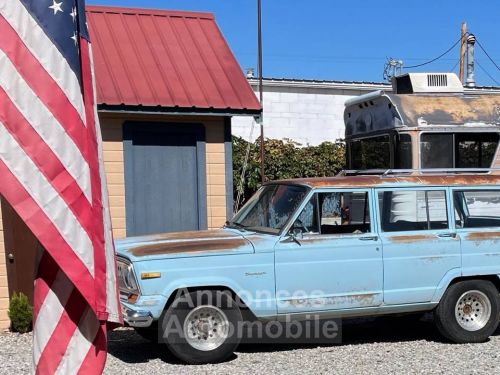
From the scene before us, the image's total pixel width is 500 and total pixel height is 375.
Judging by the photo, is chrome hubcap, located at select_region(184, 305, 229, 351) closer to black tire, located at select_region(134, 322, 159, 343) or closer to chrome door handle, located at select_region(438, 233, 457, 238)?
black tire, located at select_region(134, 322, 159, 343)

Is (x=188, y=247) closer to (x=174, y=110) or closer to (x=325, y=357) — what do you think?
(x=325, y=357)

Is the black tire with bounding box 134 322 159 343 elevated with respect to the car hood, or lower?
lower

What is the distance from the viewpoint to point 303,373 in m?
6.03

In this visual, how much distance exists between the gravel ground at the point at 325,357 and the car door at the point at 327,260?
0.54 meters

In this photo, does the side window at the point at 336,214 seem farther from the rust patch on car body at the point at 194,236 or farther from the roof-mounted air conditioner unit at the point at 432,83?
the roof-mounted air conditioner unit at the point at 432,83

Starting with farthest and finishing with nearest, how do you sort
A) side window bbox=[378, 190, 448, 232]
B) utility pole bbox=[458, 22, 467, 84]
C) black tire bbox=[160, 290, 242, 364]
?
1. utility pole bbox=[458, 22, 467, 84]
2. side window bbox=[378, 190, 448, 232]
3. black tire bbox=[160, 290, 242, 364]

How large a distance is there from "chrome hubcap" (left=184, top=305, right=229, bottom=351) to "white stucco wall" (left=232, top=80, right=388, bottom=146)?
14.1m

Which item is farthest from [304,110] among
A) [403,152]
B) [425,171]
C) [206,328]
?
[206,328]

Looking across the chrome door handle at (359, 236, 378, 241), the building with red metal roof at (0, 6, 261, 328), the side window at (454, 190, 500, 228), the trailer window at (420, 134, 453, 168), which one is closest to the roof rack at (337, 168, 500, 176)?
the side window at (454, 190, 500, 228)

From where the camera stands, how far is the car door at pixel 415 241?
6809mm

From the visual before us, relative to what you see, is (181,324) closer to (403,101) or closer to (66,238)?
(66,238)

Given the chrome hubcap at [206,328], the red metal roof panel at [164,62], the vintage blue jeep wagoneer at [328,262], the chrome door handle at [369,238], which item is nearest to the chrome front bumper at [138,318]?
the vintage blue jeep wagoneer at [328,262]

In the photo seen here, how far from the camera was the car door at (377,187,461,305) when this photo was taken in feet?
22.3

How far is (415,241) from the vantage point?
22.7 ft
